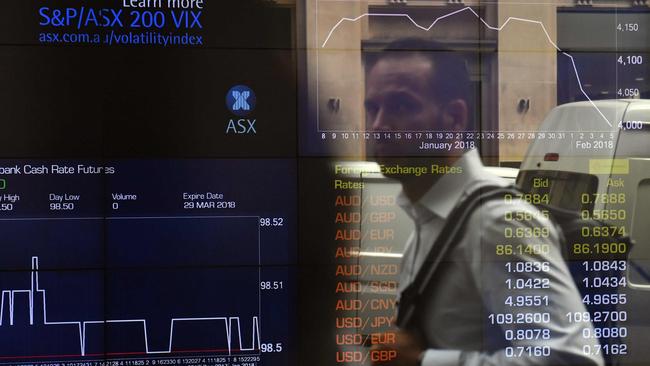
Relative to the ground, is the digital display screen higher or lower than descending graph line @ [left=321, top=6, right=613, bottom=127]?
lower

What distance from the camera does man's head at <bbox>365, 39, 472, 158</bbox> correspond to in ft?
16.9

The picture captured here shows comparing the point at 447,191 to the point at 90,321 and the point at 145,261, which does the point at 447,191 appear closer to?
the point at 145,261

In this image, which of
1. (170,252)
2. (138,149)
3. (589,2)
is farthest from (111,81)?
(589,2)

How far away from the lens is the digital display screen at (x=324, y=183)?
5027 mm

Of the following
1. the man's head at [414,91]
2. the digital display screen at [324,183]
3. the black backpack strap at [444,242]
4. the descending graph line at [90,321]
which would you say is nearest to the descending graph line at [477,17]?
the digital display screen at [324,183]

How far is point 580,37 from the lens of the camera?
17.3 ft

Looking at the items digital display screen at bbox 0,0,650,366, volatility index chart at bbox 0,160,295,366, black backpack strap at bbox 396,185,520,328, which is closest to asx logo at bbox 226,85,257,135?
digital display screen at bbox 0,0,650,366

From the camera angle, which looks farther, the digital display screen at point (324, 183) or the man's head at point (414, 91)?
the man's head at point (414, 91)

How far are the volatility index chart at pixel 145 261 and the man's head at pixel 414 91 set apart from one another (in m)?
0.60

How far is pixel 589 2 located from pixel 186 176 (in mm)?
2389

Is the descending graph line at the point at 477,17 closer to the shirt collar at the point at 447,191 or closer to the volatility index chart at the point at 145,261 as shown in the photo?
the shirt collar at the point at 447,191

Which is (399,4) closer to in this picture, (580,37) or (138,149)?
(580,37)

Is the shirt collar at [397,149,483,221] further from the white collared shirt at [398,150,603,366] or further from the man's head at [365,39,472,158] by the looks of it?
the man's head at [365,39,472,158]

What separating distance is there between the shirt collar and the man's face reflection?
0.22 m
